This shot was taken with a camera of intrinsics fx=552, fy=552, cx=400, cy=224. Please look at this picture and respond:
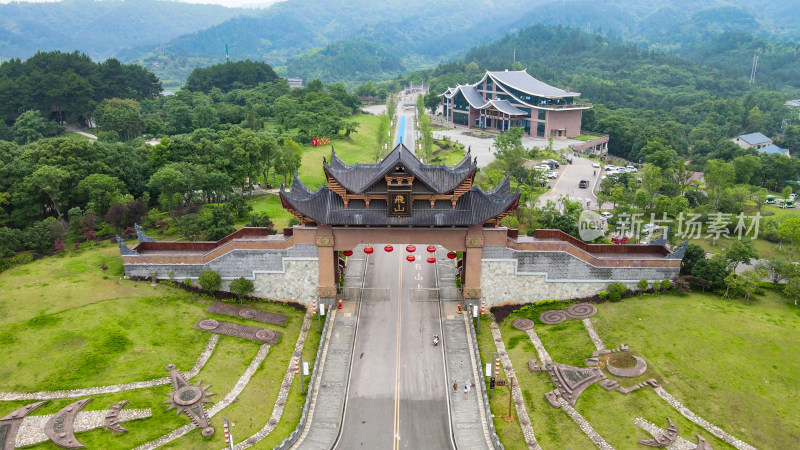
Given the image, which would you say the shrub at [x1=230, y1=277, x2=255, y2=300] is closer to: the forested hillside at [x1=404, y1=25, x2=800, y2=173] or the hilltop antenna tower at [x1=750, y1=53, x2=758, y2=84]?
the forested hillside at [x1=404, y1=25, x2=800, y2=173]

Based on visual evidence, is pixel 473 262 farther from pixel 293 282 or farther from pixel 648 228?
pixel 648 228

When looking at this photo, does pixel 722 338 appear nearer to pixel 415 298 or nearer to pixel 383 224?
pixel 415 298

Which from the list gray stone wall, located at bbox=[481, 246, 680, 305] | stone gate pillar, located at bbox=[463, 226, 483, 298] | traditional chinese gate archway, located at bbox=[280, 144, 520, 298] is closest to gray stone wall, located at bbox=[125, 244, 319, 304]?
traditional chinese gate archway, located at bbox=[280, 144, 520, 298]

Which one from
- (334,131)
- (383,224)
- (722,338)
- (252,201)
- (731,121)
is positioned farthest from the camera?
(731,121)

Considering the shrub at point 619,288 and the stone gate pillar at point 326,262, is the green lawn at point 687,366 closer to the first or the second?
the shrub at point 619,288

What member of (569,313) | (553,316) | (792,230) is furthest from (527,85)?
(553,316)

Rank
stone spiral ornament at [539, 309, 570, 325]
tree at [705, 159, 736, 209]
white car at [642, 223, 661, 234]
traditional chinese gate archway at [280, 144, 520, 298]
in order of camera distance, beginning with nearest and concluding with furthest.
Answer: traditional chinese gate archway at [280, 144, 520, 298] < stone spiral ornament at [539, 309, 570, 325] < white car at [642, 223, 661, 234] < tree at [705, 159, 736, 209]

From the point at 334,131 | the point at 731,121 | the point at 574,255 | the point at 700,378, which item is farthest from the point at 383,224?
the point at 731,121
